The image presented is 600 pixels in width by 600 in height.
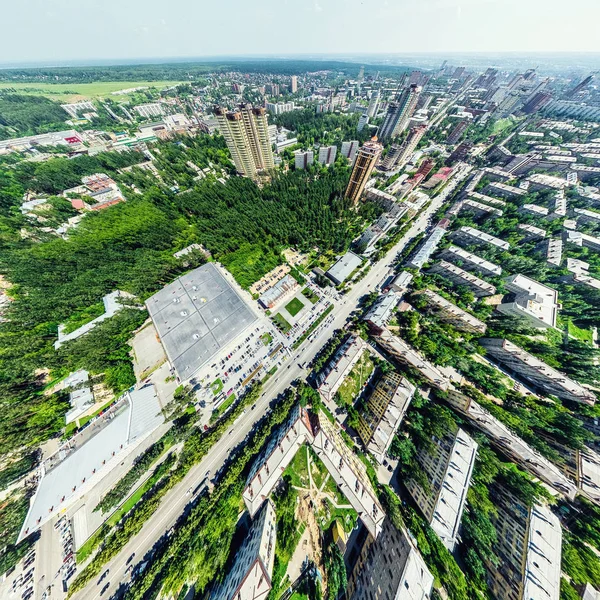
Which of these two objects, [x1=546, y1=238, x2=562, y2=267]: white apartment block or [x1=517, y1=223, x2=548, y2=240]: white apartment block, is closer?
[x1=546, y1=238, x2=562, y2=267]: white apartment block

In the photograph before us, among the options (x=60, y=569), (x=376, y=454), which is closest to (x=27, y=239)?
(x=60, y=569)

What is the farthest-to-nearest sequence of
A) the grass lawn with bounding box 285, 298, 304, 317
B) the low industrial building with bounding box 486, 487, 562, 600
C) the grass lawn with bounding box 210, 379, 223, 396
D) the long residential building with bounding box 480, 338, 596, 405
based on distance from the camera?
the grass lawn with bounding box 285, 298, 304, 317 → the grass lawn with bounding box 210, 379, 223, 396 → the long residential building with bounding box 480, 338, 596, 405 → the low industrial building with bounding box 486, 487, 562, 600

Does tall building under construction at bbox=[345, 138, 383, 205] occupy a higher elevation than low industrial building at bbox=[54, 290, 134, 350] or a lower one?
higher

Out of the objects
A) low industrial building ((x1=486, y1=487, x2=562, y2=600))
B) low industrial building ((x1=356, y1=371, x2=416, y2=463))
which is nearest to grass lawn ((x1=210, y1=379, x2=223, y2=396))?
low industrial building ((x1=356, y1=371, x2=416, y2=463))

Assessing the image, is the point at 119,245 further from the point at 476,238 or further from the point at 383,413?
the point at 476,238

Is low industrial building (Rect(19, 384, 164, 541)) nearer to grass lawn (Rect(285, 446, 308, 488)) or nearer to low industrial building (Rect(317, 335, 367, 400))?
grass lawn (Rect(285, 446, 308, 488))

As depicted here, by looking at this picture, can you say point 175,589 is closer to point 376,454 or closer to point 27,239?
point 376,454
